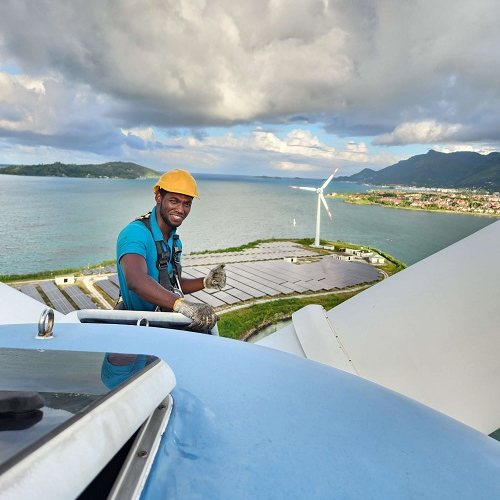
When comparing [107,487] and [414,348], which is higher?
[107,487]

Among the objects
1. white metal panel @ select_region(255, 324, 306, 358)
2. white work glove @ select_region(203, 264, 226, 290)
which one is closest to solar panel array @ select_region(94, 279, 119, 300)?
white work glove @ select_region(203, 264, 226, 290)

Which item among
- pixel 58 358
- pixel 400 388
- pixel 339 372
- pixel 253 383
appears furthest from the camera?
pixel 400 388

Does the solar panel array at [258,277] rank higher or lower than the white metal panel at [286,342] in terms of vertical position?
lower

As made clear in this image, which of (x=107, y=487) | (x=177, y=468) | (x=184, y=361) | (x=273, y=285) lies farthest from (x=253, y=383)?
(x=273, y=285)

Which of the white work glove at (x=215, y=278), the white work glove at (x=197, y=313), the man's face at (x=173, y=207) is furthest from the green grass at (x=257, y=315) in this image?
the white work glove at (x=197, y=313)

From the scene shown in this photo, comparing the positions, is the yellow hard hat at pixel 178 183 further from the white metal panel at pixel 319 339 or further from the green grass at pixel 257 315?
the green grass at pixel 257 315

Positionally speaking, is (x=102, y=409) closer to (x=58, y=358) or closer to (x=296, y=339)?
(x=58, y=358)
